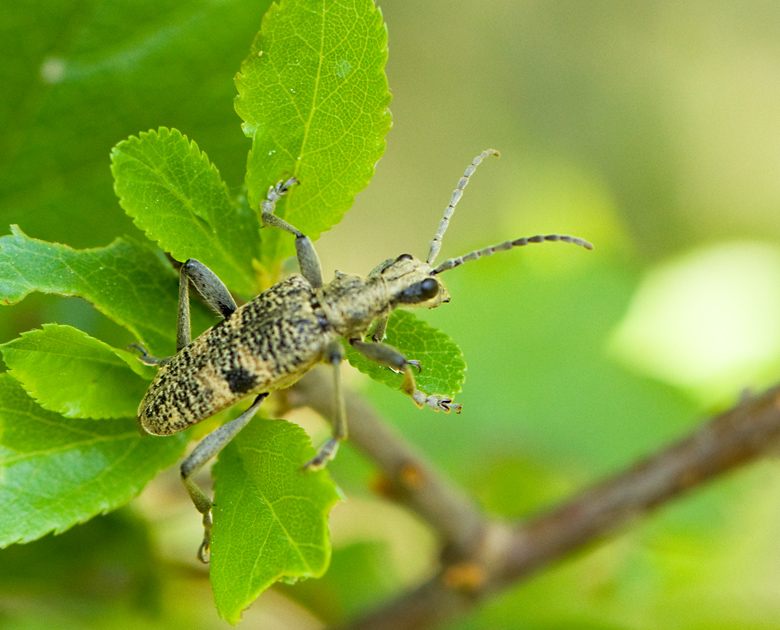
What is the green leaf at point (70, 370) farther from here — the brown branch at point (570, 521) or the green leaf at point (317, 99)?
the brown branch at point (570, 521)

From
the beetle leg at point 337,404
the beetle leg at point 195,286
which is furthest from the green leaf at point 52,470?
the beetle leg at point 337,404

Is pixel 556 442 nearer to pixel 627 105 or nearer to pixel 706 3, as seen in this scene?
pixel 627 105

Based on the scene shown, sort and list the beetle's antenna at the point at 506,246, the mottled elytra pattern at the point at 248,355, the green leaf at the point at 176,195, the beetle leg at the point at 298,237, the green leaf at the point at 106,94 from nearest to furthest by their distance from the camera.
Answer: the green leaf at the point at 176,195 < the beetle leg at the point at 298,237 < the mottled elytra pattern at the point at 248,355 < the green leaf at the point at 106,94 < the beetle's antenna at the point at 506,246

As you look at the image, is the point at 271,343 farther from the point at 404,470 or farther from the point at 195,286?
the point at 404,470

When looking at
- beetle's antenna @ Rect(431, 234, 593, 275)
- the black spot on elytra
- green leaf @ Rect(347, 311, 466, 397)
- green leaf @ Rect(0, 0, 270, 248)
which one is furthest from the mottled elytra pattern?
beetle's antenna @ Rect(431, 234, 593, 275)

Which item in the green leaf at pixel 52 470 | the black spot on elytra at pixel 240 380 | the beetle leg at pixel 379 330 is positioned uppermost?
the beetle leg at pixel 379 330
